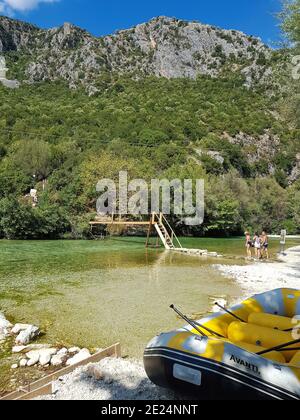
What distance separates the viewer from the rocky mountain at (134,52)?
7206 centimetres

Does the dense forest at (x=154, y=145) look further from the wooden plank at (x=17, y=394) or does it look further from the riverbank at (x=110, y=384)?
the wooden plank at (x=17, y=394)

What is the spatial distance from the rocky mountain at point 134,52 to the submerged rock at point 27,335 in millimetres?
65965

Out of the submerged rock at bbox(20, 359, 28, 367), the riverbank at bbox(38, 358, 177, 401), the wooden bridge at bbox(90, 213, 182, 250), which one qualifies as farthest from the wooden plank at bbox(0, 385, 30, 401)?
the wooden bridge at bbox(90, 213, 182, 250)

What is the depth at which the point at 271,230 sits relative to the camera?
1850 inches

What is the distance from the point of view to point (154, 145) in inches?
2053

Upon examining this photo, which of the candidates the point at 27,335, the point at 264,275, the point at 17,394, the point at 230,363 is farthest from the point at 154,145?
the point at 230,363

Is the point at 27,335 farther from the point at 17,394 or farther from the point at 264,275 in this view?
the point at 264,275

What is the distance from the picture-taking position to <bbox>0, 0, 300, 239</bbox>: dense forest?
2848 cm

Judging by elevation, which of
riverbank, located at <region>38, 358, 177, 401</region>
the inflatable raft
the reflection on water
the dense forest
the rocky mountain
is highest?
the rocky mountain

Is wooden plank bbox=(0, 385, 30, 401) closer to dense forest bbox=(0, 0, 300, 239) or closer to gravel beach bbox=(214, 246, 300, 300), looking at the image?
gravel beach bbox=(214, 246, 300, 300)

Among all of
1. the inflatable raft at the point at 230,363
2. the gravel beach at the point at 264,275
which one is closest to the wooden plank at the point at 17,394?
the inflatable raft at the point at 230,363

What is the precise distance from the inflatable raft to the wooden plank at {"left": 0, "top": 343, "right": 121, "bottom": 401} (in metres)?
1.22

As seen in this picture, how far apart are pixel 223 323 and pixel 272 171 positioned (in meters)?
66.5

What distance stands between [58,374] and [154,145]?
4877 centimetres
